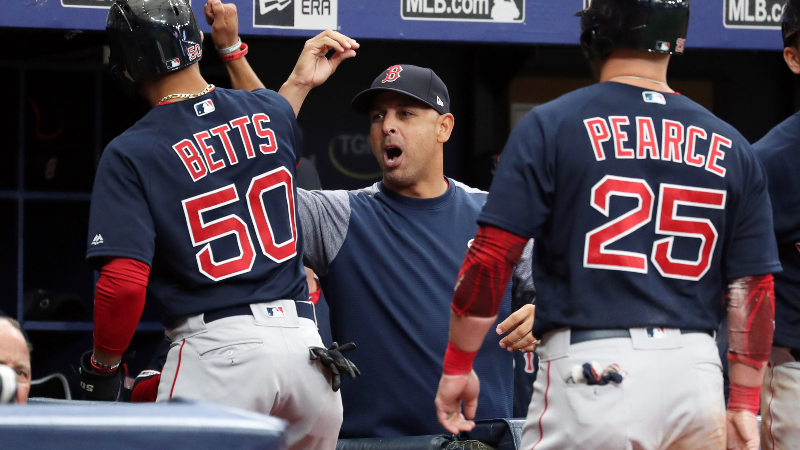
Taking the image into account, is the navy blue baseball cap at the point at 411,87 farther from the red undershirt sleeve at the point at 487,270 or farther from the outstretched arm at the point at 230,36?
the red undershirt sleeve at the point at 487,270

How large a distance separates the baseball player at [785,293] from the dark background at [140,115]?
239cm

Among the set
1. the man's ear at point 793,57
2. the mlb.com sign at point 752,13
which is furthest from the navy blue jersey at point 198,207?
the mlb.com sign at point 752,13

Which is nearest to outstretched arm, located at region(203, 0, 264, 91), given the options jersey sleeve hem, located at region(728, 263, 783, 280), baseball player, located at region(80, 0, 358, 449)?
baseball player, located at region(80, 0, 358, 449)

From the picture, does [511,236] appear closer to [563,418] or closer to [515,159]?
[515,159]

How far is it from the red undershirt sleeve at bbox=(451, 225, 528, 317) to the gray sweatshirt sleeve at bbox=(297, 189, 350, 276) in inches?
47.1

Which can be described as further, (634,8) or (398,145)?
(398,145)

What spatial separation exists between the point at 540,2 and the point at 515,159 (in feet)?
6.67

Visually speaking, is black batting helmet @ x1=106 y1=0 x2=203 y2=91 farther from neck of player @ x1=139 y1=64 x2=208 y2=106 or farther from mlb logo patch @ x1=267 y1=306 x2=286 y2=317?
mlb logo patch @ x1=267 y1=306 x2=286 y2=317

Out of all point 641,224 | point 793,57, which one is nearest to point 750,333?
point 641,224

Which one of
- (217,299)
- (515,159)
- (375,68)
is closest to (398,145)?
(217,299)

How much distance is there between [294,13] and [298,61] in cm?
91

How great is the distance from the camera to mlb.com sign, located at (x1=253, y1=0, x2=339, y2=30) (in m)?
3.71

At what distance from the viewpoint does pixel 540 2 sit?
3.85m

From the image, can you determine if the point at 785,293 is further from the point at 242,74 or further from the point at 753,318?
the point at 242,74
